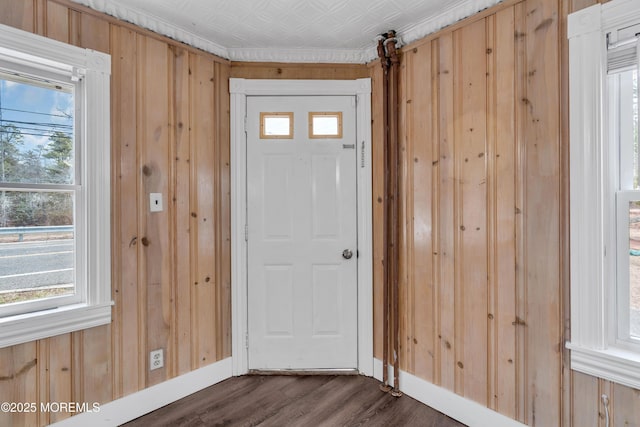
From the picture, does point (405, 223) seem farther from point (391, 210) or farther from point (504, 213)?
point (504, 213)

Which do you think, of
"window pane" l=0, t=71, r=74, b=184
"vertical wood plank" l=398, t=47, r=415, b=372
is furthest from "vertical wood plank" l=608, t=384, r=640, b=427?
"window pane" l=0, t=71, r=74, b=184

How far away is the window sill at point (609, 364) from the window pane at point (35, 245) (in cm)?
256

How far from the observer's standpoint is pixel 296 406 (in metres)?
2.07

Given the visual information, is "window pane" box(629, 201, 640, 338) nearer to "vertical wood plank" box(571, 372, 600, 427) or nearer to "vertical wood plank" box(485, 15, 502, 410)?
"vertical wood plank" box(571, 372, 600, 427)

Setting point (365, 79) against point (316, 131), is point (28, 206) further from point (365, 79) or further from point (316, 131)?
point (365, 79)

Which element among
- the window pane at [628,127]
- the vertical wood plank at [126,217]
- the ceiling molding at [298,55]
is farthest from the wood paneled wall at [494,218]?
the vertical wood plank at [126,217]

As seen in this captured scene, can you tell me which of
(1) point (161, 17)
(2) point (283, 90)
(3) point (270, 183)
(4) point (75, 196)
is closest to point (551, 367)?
(3) point (270, 183)

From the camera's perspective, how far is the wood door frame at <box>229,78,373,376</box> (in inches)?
95.0

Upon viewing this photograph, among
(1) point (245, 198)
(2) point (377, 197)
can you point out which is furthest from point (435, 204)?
(1) point (245, 198)

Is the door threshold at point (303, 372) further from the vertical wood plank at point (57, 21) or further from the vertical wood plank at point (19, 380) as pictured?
the vertical wood plank at point (57, 21)

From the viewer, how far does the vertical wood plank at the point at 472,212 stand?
1849 millimetres

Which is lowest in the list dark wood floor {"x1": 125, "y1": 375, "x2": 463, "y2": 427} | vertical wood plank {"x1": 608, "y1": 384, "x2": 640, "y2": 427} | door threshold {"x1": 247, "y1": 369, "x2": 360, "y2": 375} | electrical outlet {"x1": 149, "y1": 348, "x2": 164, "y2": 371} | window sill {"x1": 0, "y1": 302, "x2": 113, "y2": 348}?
dark wood floor {"x1": 125, "y1": 375, "x2": 463, "y2": 427}

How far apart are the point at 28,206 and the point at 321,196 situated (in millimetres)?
1679

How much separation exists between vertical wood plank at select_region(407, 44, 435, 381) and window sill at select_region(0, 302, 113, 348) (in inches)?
73.0
